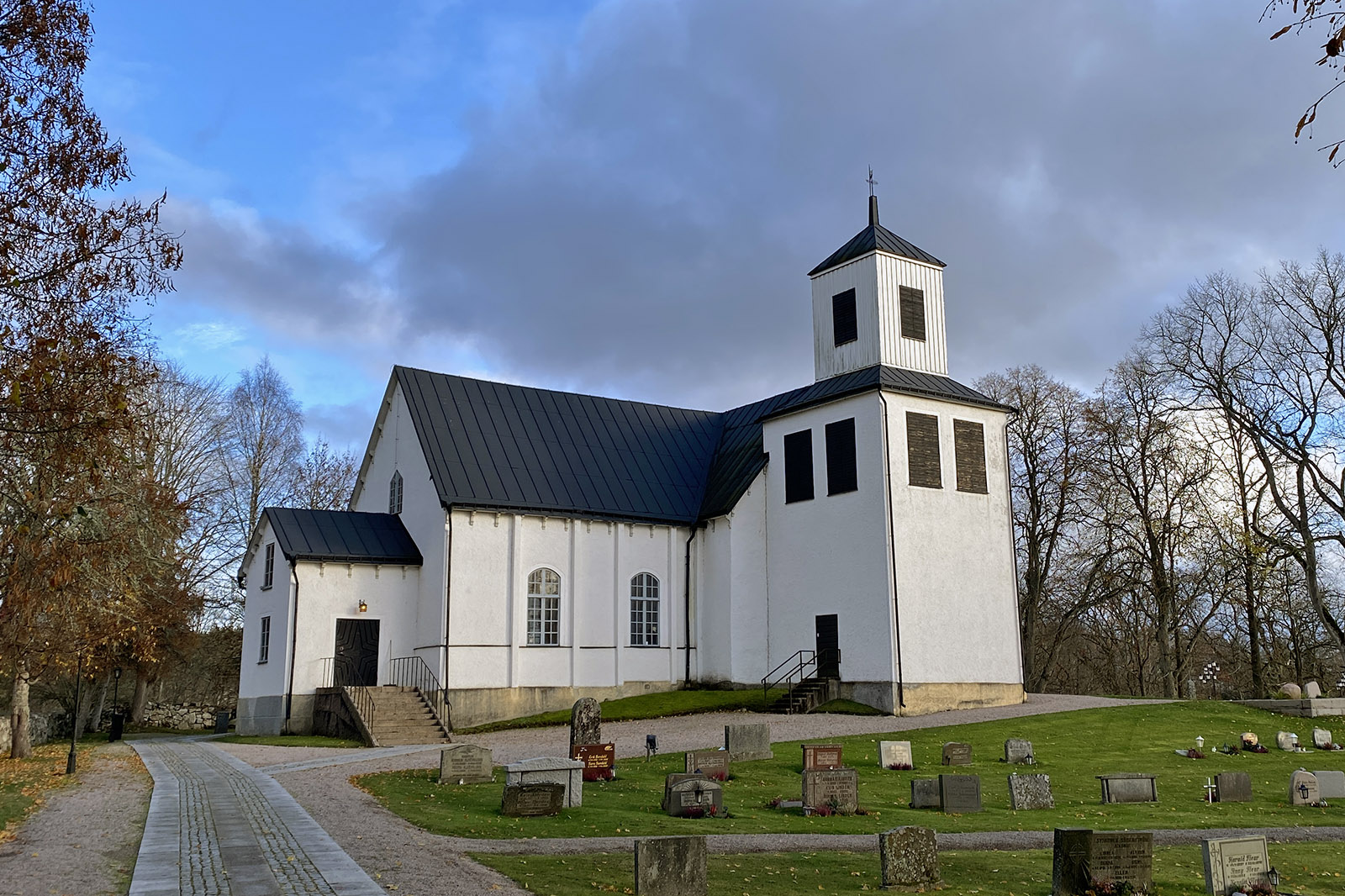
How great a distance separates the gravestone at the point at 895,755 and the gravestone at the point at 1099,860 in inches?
361

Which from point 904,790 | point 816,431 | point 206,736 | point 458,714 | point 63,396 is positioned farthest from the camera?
point 206,736

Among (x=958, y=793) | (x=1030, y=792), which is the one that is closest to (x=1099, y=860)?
(x=958, y=793)

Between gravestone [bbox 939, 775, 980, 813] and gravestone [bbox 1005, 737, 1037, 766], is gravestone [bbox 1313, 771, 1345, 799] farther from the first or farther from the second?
gravestone [bbox 939, 775, 980, 813]

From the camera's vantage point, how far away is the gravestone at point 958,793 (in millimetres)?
15707

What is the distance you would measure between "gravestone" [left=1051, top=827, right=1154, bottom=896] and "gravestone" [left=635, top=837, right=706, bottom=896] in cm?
349

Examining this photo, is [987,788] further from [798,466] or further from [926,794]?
[798,466]

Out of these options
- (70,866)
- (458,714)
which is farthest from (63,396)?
(458,714)

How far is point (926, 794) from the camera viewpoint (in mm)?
16000

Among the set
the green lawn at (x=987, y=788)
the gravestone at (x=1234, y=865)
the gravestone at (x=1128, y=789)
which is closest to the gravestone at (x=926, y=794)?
the green lawn at (x=987, y=788)

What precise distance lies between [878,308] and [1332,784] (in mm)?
17544

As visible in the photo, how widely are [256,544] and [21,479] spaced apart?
58.2 feet

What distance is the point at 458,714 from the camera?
93.4 feet

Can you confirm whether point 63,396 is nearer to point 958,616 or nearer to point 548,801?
point 548,801

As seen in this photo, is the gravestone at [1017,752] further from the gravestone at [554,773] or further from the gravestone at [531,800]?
the gravestone at [531,800]
